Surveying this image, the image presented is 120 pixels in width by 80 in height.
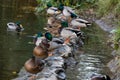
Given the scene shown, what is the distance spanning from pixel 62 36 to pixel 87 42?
1.15m

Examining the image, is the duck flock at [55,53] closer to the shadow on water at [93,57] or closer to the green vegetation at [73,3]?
the shadow on water at [93,57]

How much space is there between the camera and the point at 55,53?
12.6m

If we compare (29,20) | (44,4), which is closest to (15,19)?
(29,20)

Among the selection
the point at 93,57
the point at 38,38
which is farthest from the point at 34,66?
the point at 38,38

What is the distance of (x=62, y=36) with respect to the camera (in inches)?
579

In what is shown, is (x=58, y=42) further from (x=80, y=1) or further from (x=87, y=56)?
(x=80, y=1)

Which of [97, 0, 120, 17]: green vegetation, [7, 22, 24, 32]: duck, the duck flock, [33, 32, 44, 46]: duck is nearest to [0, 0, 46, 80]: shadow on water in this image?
[7, 22, 24, 32]: duck

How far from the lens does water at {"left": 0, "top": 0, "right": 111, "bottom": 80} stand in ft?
37.4

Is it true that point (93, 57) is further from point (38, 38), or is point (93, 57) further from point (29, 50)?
point (29, 50)

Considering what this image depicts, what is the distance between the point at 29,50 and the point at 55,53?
1.73 meters

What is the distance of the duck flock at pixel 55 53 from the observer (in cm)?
1032

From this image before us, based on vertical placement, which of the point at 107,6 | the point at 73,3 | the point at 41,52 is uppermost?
the point at 41,52

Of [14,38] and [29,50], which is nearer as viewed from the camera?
[29,50]

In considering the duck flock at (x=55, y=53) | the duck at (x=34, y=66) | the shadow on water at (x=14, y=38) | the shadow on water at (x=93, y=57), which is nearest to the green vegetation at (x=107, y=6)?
the duck flock at (x=55, y=53)
